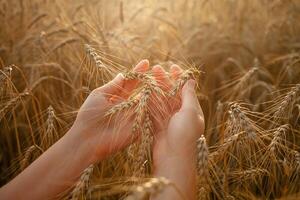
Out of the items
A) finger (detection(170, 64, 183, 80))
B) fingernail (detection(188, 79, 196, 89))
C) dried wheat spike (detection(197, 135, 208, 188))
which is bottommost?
dried wheat spike (detection(197, 135, 208, 188))

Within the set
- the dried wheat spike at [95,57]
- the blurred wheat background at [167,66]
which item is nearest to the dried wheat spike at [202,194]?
the blurred wheat background at [167,66]

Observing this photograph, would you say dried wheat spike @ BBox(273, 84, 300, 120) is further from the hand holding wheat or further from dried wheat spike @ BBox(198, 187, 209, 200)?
dried wheat spike @ BBox(198, 187, 209, 200)

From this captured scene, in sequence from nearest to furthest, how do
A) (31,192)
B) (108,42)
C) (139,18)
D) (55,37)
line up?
(31,192) < (108,42) < (55,37) < (139,18)

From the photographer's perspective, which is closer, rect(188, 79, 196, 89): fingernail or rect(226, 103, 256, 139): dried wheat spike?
rect(226, 103, 256, 139): dried wheat spike

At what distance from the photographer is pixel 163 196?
4.54 feet

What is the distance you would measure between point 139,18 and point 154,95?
2.05 m

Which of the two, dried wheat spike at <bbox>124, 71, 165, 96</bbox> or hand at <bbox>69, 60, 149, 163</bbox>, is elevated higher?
dried wheat spike at <bbox>124, 71, 165, 96</bbox>

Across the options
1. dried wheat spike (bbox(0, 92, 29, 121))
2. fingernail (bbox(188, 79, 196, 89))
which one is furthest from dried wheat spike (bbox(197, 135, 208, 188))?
dried wheat spike (bbox(0, 92, 29, 121))

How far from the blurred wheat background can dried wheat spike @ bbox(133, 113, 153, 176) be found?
137 mm

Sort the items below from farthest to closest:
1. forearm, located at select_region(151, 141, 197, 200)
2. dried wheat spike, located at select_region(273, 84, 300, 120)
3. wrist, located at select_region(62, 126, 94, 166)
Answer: dried wheat spike, located at select_region(273, 84, 300, 120), wrist, located at select_region(62, 126, 94, 166), forearm, located at select_region(151, 141, 197, 200)

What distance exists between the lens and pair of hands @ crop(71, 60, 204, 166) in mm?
1586

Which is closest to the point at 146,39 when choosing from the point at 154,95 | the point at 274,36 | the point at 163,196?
the point at 274,36

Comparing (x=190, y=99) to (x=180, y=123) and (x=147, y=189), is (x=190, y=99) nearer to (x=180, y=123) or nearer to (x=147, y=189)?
(x=180, y=123)

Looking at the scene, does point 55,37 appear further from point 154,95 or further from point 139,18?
point 154,95
